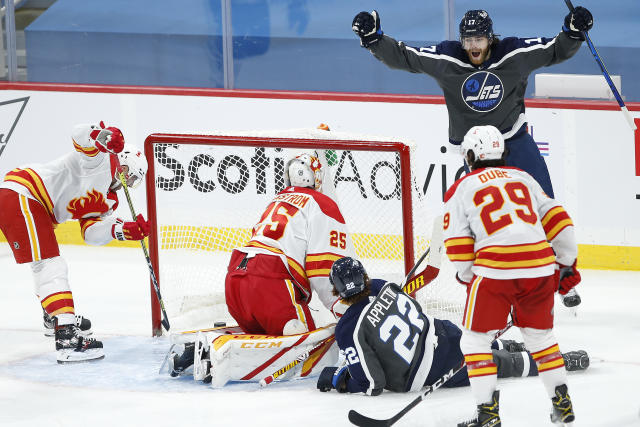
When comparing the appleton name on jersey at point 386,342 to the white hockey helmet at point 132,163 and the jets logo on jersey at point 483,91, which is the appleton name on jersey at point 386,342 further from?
the white hockey helmet at point 132,163

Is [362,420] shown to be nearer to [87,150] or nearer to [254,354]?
[254,354]

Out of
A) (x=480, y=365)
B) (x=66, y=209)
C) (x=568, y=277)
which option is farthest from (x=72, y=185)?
(x=568, y=277)

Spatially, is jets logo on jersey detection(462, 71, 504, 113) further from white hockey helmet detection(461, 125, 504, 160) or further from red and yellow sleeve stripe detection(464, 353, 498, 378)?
red and yellow sleeve stripe detection(464, 353, 498, 378)

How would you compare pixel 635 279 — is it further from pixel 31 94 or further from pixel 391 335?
pixel 31 94

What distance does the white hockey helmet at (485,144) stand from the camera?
3.99 meters

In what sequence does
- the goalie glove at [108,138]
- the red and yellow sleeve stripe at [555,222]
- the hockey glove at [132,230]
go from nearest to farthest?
the red and yellow sleeve stripe at [555,222] → the goalie glove at [108,138] → the hockey glove at [132,230]

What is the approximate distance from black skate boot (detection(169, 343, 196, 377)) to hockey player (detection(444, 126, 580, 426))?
1310 mm

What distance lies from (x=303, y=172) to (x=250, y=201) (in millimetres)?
734

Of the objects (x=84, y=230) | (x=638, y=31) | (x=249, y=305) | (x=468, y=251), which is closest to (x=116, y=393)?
(x=249, y=305)

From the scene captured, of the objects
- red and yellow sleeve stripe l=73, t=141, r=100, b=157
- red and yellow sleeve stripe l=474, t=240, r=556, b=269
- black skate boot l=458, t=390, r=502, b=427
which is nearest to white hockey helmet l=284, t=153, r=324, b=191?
red and yellow sleeve stripe l=73, t=141, r=100, b=157

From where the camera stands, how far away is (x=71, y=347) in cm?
512

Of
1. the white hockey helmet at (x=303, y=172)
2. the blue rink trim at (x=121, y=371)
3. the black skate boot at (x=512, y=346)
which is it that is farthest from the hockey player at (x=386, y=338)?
the white hockey helmet at (x=303, y=172)

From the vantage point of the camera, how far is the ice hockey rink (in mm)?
4285

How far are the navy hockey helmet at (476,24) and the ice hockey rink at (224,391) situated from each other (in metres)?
1.35
